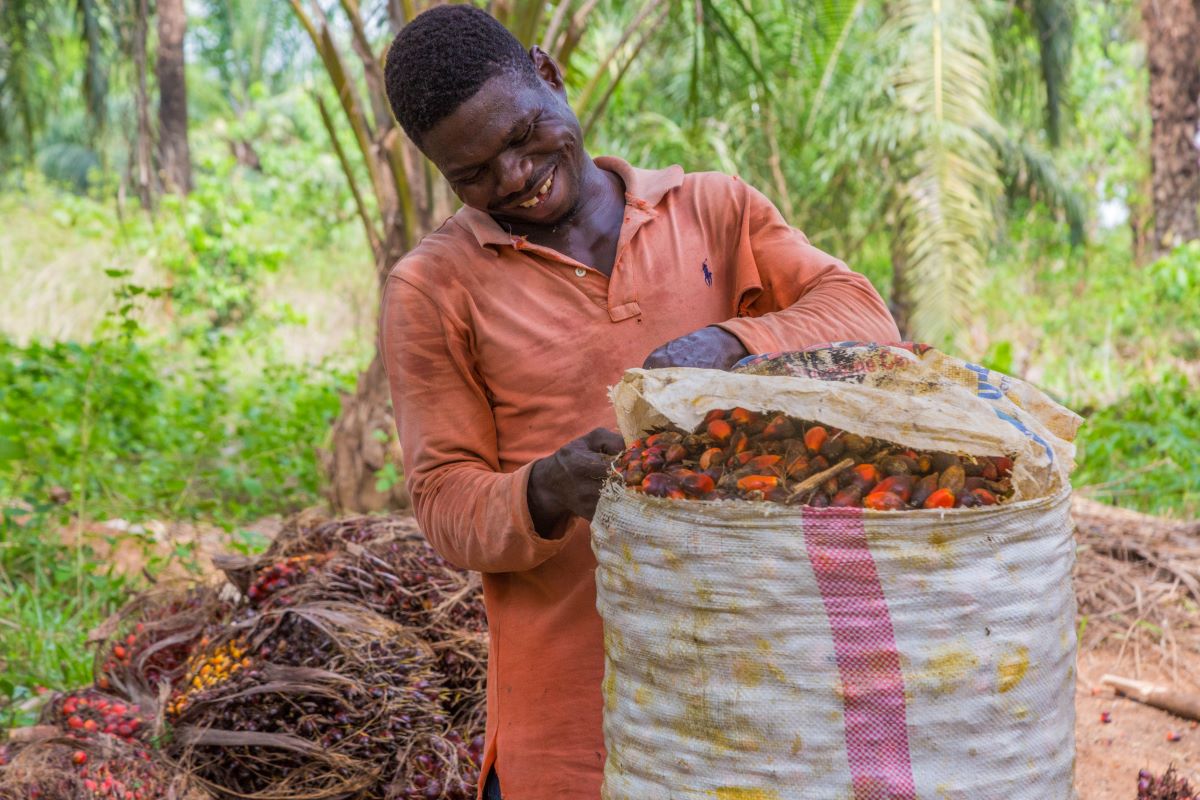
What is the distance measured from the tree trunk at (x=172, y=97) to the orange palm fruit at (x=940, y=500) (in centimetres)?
1069

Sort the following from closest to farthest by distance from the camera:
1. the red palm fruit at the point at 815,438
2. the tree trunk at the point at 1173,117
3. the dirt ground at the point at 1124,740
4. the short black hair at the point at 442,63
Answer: the red palm fruit at the point at 815,438
the short black hair at the point at 442,63
the dirt ground at the point at 1124,740
the tree trunk at the point at 1173,117

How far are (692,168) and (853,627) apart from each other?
29.2 ft

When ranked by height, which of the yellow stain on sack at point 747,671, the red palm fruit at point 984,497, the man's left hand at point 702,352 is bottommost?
the yellow stain on sack at point 747,671

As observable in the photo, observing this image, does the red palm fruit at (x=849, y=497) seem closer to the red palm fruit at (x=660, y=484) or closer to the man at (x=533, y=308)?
the red palm fruit at (x=660, y=484)

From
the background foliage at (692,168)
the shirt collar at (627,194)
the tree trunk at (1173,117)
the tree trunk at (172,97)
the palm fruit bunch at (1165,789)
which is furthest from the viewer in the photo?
the tree trunk at (172,97)

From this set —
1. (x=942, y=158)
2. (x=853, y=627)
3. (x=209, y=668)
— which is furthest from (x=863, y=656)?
(x=942, y=158)

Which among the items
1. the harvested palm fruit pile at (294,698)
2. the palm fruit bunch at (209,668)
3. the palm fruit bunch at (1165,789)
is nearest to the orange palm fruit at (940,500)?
the palm fruit bunch at (1165,789)

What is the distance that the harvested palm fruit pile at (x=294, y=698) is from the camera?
2562 mm

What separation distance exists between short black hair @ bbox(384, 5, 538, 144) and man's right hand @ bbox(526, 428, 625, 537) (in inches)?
18.1

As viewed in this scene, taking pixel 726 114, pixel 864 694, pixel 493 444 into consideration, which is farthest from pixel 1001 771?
pixel 726 114

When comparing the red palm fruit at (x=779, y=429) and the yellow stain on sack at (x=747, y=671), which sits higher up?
the red palm fruit at (x=779, y=429)

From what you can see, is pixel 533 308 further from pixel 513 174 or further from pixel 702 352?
pixel 702 352

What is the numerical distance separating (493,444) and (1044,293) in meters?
11.0

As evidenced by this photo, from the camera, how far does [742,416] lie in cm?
124
